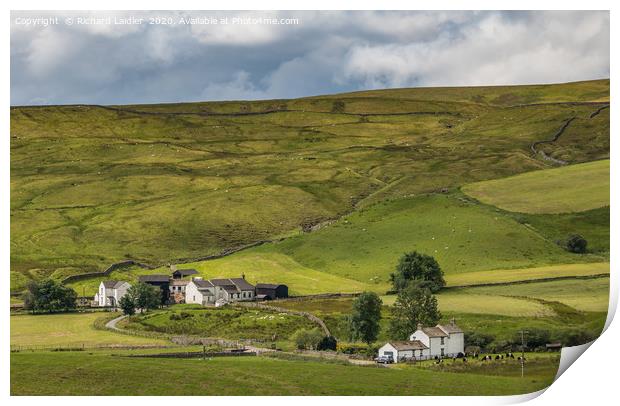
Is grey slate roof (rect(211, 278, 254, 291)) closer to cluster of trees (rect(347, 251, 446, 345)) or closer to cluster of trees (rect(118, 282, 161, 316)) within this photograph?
cluster of trees (rect(118, 282, 161, 316))

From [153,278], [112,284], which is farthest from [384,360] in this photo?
[112,284]

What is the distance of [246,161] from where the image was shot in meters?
187

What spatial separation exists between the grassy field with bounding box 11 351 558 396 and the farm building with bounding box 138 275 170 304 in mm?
40755

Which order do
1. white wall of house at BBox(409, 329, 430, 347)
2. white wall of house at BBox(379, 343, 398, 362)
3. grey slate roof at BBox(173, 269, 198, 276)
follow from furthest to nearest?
grey slate roof at BBox(173, 269, 198, 276) < white wall of house at BBox(409, 329, 430, 347) < white wall of house at BBox(379, 343, 398, 362)

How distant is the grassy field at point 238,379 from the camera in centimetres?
5319

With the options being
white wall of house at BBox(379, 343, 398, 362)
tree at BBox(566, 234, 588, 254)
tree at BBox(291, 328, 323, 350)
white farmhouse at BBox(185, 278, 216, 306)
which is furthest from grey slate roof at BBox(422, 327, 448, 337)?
tree at BBox(566, 234, 588, 254)

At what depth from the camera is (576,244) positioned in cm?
10669

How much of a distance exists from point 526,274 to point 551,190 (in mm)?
39004

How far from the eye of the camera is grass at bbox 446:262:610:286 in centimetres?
9225

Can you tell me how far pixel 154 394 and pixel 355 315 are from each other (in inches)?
1006

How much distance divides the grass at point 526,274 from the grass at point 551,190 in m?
23.4

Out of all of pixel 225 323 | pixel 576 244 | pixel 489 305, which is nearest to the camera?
pixel 489 305

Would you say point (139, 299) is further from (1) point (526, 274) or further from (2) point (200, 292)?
(1) point (526, 274)

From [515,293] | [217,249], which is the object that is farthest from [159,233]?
[515,293]
